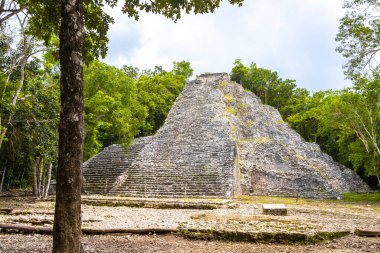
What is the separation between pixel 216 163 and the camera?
20.0 metres

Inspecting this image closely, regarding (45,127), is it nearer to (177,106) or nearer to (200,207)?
(200,207)

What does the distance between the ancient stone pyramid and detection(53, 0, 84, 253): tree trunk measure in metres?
13.8

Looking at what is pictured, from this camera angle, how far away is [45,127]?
47.7 feet

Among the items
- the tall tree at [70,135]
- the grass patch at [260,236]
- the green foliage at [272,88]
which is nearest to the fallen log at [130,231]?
the grass patch at [260,236]

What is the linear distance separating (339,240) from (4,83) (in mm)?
11440

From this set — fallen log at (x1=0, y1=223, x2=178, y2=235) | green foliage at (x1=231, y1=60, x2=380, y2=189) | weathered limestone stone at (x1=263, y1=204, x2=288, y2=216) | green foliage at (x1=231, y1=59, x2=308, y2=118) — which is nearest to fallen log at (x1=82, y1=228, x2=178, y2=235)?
fallen log at (x1=0, y1=223, x2=178, y2=235)

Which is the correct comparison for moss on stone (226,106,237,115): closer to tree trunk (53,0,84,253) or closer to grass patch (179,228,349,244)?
grass patch (179,228,349,244)

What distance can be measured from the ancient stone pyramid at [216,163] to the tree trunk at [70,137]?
45.2 feet

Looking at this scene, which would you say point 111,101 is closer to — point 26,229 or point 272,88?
point 26,229

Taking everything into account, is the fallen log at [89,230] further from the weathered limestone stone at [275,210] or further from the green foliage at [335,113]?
the green foliage at [335,113]

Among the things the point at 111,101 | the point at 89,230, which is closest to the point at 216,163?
the point at 111,101

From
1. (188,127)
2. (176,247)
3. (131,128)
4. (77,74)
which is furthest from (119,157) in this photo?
(77,74)

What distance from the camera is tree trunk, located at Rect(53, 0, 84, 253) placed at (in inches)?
148

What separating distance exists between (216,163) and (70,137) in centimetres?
1657
